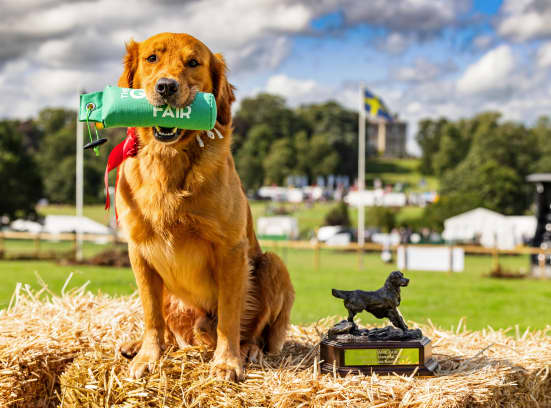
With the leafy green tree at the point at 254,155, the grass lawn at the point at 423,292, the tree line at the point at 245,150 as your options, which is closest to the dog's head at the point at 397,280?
the grass lawn at the point at 423,292

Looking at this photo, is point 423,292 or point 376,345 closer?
point 376,345

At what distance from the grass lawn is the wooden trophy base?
2929 millimetres

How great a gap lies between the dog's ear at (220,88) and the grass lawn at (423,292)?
285 cm

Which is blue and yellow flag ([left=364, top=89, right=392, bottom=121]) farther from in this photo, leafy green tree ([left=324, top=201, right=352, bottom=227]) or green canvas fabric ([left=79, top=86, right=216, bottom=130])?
leafy green tree ([left=324, top=201, right=352, bottom=227])

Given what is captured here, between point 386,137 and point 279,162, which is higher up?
point 386,137

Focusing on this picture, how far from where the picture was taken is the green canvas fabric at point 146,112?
322 cm

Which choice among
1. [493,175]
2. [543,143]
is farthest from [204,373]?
[543,143]

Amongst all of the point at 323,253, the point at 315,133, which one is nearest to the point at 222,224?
the point at 323,253

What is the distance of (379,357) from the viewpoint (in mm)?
3662

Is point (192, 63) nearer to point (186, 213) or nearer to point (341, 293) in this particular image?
point (186, 213)

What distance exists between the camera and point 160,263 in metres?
3.67

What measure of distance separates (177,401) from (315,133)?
67.0 meters

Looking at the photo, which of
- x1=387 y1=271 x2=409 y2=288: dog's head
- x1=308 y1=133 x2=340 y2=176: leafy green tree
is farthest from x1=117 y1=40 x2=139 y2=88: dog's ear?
x1=308 y1=133 x2=340 y2=176: leafy green tree

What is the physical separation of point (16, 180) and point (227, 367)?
1493 inches
